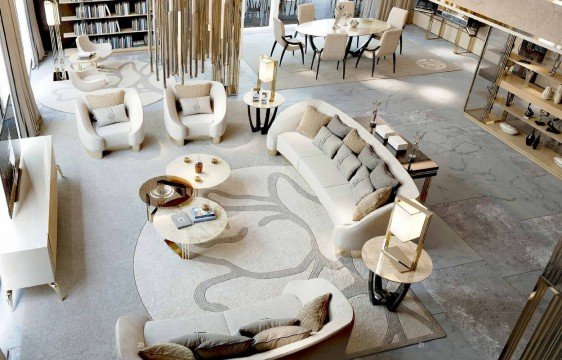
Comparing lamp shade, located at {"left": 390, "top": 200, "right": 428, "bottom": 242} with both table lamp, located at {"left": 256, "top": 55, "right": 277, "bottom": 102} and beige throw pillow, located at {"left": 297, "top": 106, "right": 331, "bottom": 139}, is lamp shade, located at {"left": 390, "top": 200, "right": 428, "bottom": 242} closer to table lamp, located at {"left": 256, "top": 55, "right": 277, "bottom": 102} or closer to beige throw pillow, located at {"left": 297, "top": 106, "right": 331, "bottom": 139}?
beige throw pillow, located at {"left": 297, "top": 106, "right": 331, "bottom": 139}

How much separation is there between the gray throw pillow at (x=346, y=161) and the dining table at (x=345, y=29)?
419 cm

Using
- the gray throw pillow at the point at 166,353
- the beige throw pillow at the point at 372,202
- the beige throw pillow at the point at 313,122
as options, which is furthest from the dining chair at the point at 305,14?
the gray throw pillow at the point at 166,353

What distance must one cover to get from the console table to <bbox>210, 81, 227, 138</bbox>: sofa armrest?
244 centimetres

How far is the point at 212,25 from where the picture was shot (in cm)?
787

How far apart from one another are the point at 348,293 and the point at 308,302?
1.01m

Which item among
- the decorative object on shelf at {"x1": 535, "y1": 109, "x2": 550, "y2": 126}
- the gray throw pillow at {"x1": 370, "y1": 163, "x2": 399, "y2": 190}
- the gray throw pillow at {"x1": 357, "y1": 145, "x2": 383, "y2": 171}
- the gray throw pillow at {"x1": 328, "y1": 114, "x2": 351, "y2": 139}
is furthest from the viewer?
the decorative object on shelf at {"x1": 535, "y1": 109, "x2": 550, "y2": 126}

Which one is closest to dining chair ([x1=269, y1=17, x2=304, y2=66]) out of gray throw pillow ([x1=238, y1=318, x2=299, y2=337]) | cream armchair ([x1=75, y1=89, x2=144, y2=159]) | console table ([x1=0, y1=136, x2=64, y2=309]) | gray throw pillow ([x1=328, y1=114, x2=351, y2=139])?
gray throw pillow ([x1=328, y1=114, x2=351, y2=139])

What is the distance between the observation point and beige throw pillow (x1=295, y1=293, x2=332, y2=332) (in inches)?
157

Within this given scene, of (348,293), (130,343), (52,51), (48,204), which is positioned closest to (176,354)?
(130,343)

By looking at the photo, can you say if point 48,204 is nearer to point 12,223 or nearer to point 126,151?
point 12,223

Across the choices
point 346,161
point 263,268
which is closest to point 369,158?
point 346,161

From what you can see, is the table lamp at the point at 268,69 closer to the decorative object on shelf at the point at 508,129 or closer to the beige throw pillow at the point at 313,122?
the beige throw pillow at the point at 313,122

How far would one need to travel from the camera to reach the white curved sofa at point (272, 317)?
3.73m

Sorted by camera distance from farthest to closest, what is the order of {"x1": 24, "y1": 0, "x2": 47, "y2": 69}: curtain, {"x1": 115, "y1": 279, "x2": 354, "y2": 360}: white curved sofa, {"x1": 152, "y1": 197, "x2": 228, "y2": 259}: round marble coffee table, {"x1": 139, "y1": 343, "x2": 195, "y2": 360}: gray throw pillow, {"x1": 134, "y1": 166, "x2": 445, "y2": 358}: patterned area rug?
{"x1": 24, "y1": 0, "x2": 47, "y2": 69}: curtain
{"x1": 152, "y1": 197, "x2": 228, "y2": 259}: round marble coffee table
{"x1": 134, "y1": 166, "x2": 445, "y2": 358}: patterned area rug
{"x1": 115, "y1": 279, "x2": 354, "y2": 360}: white curved sofa
{"x1": 139, "y1": 343, "x2": 195, "y2": 360}: gray throw pillow
